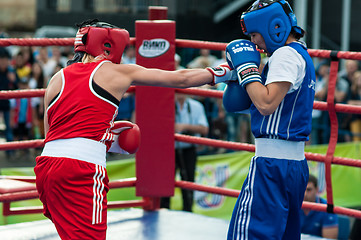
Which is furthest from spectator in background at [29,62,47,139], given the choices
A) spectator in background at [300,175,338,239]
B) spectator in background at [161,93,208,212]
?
spectator in background at [300,175,338,239]

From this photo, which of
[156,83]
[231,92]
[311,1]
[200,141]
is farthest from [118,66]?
[311,1]

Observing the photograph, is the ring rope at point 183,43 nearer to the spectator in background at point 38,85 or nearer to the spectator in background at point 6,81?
the spectator in background at point 6,81

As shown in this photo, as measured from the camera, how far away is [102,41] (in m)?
2.92

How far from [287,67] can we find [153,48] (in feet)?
5.25

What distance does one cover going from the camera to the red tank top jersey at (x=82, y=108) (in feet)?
9.10

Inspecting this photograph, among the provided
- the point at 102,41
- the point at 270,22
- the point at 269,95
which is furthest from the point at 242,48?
Result: the point at 102,41

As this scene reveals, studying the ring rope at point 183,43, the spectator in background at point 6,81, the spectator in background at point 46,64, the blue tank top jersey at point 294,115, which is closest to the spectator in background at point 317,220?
the ring rope at point 183,43

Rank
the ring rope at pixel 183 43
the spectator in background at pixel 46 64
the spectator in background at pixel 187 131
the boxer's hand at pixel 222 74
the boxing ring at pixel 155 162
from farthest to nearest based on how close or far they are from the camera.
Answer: the spectator in background at pixel 46 64, the spectator in background at pixel 187 131, the boxing ring at pixel 155 162, the ring rope at pixel 183 43, the boxer's hand at pixel 222 74

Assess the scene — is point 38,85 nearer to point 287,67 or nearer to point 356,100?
point 356,100

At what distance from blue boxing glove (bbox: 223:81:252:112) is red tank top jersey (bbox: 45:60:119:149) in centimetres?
61

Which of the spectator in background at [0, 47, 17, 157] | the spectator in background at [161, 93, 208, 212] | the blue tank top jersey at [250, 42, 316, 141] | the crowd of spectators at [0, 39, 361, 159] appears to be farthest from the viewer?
the crowd of spectators at [0, 39, 361, 159]

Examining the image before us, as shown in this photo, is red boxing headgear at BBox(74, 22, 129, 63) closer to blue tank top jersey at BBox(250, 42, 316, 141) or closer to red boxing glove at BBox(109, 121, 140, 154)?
red boxing glove at BBox(109, 121, 140, 154)

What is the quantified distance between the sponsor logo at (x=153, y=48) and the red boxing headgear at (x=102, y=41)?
3.78ft

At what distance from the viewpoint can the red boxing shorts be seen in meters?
2.72
